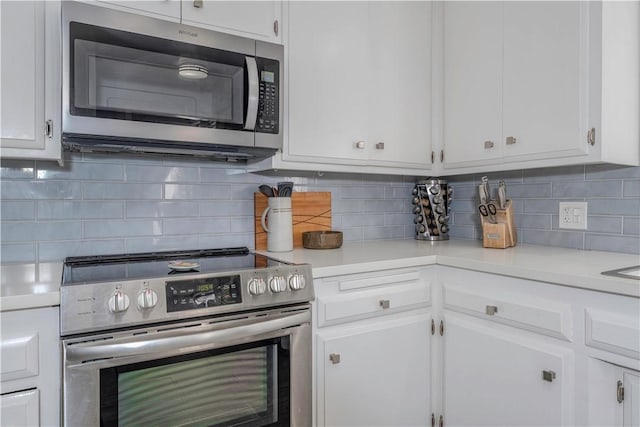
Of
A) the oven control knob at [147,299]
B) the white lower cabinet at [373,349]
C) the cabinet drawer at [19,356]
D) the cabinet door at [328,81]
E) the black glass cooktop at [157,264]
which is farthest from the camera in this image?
the cabinet door at [328,81]

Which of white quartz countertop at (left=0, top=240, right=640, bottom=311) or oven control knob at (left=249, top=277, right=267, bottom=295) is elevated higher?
white quartz countertop at (left=0, top=240, right=640, bottom=311)

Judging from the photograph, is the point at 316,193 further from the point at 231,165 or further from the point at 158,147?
the point at 158,147

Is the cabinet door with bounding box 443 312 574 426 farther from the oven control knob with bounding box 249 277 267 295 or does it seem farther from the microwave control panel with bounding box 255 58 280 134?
the microwave control panel with bounding box 255 58 280 134

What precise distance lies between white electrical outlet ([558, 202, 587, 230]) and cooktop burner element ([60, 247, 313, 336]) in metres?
1.27

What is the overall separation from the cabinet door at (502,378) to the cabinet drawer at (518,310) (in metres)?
0.04

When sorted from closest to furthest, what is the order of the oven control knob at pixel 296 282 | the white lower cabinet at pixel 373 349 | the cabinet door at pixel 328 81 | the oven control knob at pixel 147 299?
1. the oven control knob at pixel 147 299
2. the oven control knob at pixel 296 282
3. the white lower cabinet at pixel 373 349
4. the cabinet door at pixel 328 81

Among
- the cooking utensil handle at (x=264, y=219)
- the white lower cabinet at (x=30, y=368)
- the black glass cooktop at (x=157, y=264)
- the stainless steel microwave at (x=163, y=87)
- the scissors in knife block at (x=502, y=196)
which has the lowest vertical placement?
the white lower cabinet at (x=30, y=368)

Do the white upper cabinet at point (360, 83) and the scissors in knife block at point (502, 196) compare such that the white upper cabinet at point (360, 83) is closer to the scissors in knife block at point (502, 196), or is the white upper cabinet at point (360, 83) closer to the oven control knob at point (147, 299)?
the scissors in knife block at point (502, 196)

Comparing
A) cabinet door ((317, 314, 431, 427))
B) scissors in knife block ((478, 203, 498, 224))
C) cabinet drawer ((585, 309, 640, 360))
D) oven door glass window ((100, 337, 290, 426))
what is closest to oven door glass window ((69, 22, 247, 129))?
oven door glass window ((100, 337, 290, 426))

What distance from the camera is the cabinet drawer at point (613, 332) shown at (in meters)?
1.14

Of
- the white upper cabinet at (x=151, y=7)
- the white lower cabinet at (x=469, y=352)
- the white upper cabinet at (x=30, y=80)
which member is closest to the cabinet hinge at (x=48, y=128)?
the white upper cabinet at (x=30, y=80)

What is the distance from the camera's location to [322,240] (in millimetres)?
1944

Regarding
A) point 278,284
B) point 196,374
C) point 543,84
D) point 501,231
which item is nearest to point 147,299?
point 196,374

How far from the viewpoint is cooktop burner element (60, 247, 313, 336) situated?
111 centimetres
